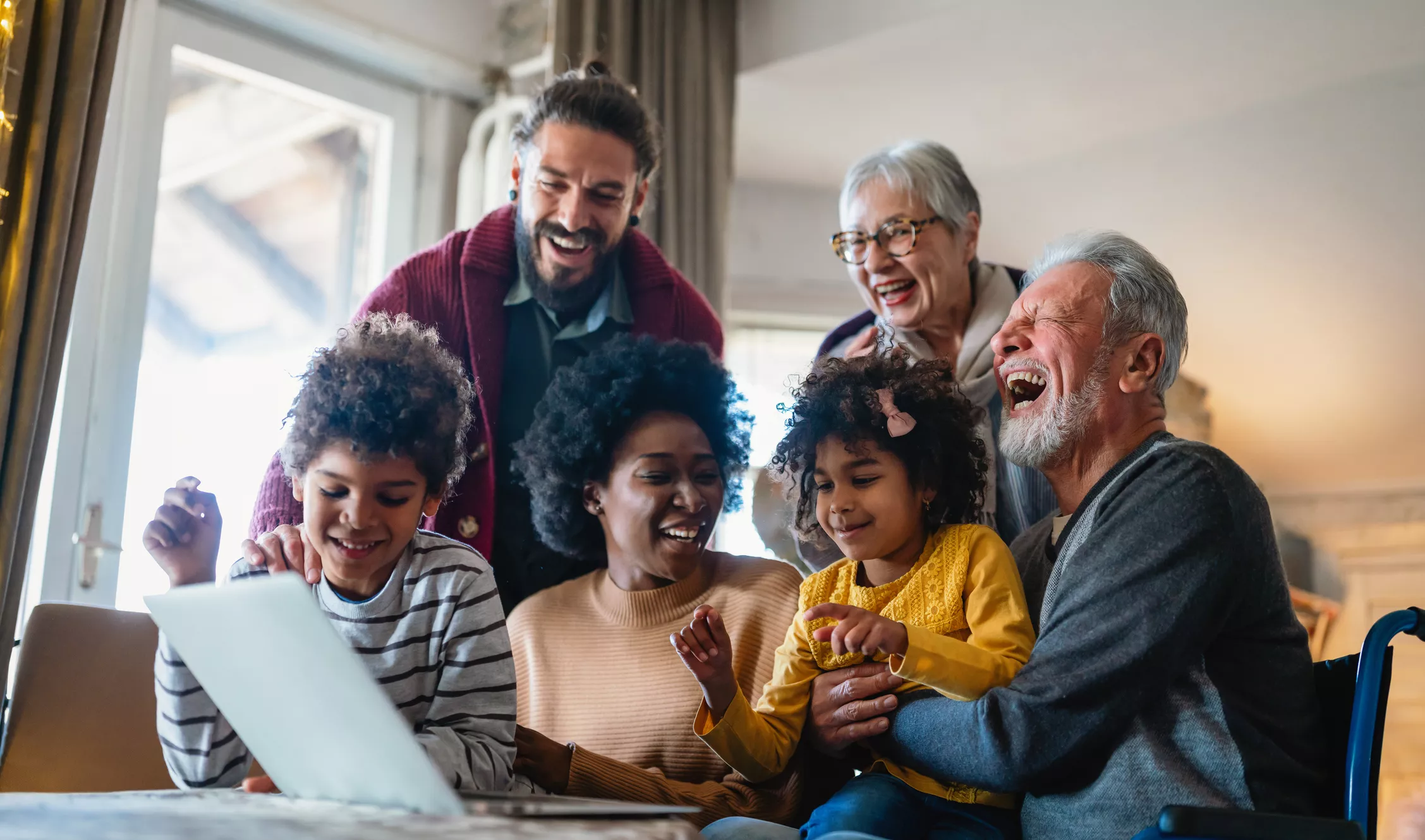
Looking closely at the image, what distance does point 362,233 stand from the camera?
12.7 ft

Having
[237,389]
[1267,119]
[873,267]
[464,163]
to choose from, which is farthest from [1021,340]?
[1267,119]

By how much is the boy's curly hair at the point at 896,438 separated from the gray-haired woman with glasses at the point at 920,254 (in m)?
0.40

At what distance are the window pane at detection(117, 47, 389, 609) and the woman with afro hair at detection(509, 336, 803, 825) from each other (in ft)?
3.61

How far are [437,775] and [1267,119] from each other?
4.63 meters

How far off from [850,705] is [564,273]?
1.06m

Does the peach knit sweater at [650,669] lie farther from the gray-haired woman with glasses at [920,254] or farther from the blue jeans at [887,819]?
the gray-haired woman with glasses at [920,254]

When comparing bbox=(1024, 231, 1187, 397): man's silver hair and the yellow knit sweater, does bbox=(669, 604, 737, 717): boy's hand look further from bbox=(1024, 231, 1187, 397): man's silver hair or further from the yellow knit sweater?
bbox=(1024, 231, 1187, 397): man's silver hair

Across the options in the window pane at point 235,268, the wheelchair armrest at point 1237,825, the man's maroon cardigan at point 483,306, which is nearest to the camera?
the wheelchair armrest at point 1237,825

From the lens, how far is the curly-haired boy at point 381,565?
154 centimetres

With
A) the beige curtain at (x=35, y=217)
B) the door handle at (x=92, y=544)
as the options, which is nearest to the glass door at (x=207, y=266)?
the door handle at (x=92, y=544)

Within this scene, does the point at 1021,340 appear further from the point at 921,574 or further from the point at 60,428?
the point at 60,428

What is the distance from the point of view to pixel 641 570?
199cm

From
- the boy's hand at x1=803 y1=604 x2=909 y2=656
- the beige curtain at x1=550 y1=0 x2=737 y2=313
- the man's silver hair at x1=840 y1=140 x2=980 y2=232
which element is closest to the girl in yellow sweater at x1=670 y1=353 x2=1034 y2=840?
the boy's hand at x1=803 y1=604 x2=909 y2=656

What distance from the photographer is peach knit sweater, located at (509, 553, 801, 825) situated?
5.77 ft
